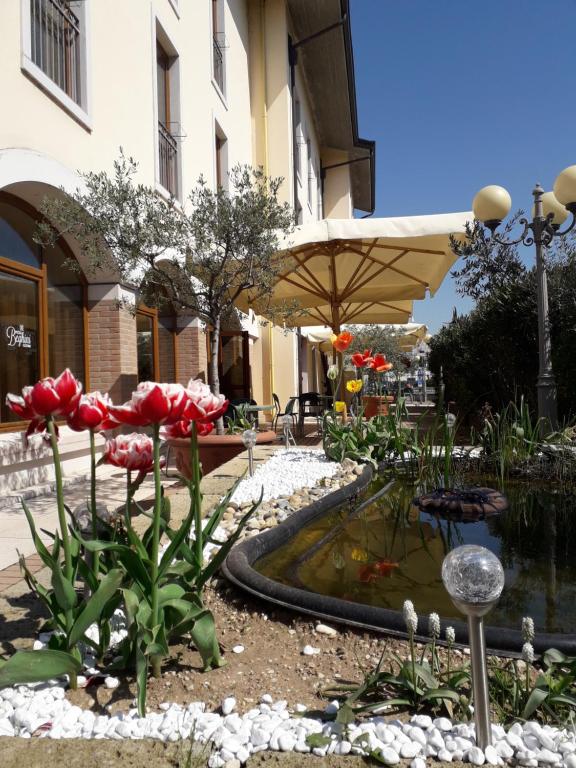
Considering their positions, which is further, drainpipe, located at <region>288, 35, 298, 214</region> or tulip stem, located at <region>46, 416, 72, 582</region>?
drainpipe, located at <region>288, 35, 298, 214</region>

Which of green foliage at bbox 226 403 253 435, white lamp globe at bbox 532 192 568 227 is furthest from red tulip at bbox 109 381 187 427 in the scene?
white lamp globe at bbox 532 192 568 227

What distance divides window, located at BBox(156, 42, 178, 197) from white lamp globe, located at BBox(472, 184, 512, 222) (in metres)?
4.62

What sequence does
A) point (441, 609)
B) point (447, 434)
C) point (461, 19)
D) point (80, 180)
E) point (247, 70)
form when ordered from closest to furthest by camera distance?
point (441, 609) < point (447, 434) < point (80, 180) < point (461, 19) < point (247, 70)

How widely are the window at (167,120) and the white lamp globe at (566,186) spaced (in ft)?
17.4

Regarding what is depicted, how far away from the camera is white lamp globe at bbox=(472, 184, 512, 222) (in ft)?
19.4

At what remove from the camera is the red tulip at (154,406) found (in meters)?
1.56

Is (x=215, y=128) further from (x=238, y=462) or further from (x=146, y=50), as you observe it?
(x=238, y=462)

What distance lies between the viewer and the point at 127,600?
1620 mm

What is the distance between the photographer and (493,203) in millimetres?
5918

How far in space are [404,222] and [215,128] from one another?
5961 mm

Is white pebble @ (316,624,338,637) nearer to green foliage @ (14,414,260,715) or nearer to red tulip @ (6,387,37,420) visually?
green foliage @ (14,414,260,715)

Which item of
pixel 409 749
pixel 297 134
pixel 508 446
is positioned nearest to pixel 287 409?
pixel 508 446

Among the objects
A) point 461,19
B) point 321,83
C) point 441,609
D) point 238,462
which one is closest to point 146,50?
point 461,19

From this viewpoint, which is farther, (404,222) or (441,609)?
(404,222)
